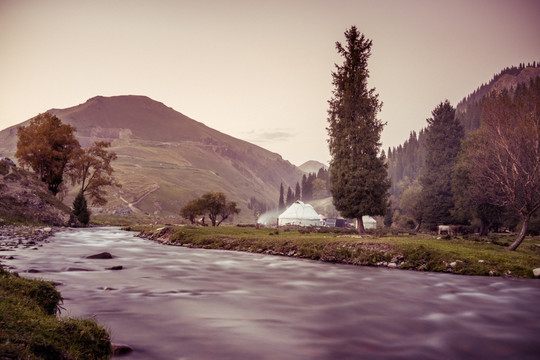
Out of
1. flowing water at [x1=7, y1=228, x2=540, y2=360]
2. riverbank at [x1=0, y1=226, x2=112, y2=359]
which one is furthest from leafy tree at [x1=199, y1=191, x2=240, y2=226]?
riverbank at [x1=0, y1=226, x2=112, y2=359]

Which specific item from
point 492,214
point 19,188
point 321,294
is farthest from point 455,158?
point 19,188

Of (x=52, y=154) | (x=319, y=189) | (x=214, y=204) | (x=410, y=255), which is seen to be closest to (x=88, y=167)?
(x=52, y=154)

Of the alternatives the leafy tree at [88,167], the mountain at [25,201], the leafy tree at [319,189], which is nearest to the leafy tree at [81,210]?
the leafy tree at [88,167]

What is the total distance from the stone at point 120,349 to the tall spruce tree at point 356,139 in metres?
38.4

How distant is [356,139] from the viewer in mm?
43031

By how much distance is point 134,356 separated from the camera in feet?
20.2

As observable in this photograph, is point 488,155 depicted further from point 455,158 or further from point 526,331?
point 455,158

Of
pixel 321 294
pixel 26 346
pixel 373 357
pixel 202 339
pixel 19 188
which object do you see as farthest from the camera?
pixel 19 188

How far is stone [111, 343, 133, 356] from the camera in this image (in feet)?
19.8

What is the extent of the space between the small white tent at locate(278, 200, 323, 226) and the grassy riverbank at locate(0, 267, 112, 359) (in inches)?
2977

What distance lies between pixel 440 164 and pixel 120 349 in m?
69.6

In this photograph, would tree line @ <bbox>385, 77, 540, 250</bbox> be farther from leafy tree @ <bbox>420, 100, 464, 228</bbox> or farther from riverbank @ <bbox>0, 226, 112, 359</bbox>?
riverbank @ <bbox>0, 226, 112, 359</bbox>

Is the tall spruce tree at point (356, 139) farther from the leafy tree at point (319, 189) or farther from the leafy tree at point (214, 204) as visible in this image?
the leafy tree at point (319, 189)

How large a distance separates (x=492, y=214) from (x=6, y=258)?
186ft
